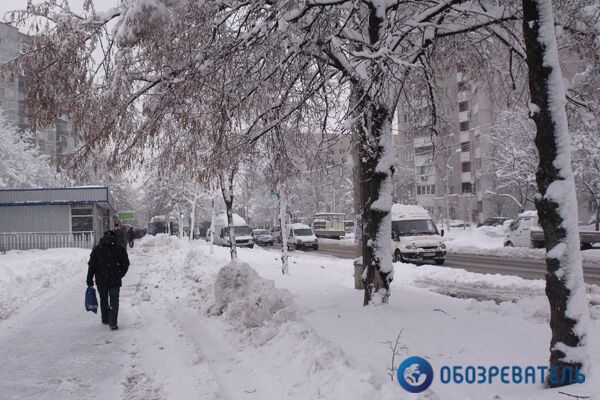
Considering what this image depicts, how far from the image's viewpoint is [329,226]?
55.9m

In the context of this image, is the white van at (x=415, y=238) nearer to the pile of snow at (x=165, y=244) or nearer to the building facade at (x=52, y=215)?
the pile of snow at (x=165, y=244)

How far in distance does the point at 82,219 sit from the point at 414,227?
22.0m

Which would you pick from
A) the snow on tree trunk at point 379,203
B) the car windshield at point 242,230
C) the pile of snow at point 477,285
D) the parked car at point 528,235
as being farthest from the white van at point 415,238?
the car windshield at point 242,230

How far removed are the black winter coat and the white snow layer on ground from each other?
84 centimetres

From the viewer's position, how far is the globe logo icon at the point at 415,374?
13.6 feet

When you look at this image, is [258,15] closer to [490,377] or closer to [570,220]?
[570,220]

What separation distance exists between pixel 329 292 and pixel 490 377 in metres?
5.86

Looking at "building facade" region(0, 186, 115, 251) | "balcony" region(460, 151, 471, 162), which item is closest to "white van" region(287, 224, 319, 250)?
"building facade" region(0, 186, 115, 251)

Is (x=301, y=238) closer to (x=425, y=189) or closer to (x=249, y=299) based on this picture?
(x=249, y=299)

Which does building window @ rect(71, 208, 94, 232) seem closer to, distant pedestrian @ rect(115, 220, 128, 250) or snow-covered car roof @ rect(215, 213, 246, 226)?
snow-covered car roof @ rect(215, 213, 246, 226)

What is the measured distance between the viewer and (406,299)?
9352mm

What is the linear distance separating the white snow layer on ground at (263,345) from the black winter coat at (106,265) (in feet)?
2.77

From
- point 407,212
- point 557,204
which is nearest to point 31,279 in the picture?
point 407,212

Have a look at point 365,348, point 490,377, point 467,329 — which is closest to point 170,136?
point 365,348
